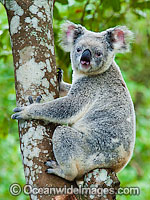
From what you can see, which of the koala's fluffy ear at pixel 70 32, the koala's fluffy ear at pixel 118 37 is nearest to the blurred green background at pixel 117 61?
the koala's fluffy ear at pixel 70 32

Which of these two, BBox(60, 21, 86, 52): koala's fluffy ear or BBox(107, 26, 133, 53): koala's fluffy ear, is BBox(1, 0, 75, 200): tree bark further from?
BBox(107, 26, 133, 53): koala's fluffy ear

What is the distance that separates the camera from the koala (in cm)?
308

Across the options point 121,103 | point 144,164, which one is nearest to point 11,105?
point 121,103

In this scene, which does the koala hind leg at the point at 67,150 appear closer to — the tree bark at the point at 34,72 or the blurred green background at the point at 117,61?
the tree bark at the point at 34,72

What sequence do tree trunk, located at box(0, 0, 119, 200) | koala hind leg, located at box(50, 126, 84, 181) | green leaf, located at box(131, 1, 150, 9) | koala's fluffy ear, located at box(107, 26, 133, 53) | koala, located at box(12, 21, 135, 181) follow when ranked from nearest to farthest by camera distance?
tree trunk, located at box(0, 0, 119, 200)
koala hind leg, located at box(50, 126, 84, 181)
koala, located at box(12, 21, 135, 181)
koala's fluffy ear, located at box(107, 26, 133, 53)
green leaf, located at box(131, 1, 150, 9)

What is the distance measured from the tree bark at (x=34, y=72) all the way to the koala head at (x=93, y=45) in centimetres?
68

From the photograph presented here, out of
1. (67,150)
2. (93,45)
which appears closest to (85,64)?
(93,45)

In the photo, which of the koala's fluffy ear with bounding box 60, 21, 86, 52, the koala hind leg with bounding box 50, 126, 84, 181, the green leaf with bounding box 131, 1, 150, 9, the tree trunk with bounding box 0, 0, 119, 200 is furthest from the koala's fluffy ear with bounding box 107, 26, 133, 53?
the koala hind leg with bounding box 50, 126, 84, 181

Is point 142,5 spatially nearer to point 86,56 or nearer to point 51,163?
point 86,56

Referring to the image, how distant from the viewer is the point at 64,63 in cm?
477

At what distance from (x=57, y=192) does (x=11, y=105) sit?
3130 millimetres

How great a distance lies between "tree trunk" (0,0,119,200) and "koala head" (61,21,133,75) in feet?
2.20

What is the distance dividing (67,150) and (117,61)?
2.41 m

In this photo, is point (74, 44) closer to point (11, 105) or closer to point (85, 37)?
point (85, 37)
